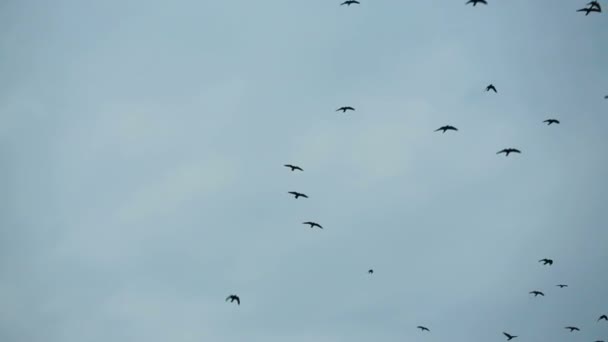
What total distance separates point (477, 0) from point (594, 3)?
11.5 metres

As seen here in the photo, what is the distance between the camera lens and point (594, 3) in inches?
2547

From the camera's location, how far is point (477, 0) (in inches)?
2494
